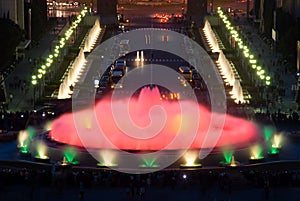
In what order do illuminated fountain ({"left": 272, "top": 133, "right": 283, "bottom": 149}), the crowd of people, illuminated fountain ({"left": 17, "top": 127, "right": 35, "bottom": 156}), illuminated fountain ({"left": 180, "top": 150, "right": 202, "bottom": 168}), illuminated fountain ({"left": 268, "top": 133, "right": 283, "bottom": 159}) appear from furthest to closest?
1. illuminated fountain ({"left": 272, "top": 133, "right": 283, "bottom": 149})
2. illuminated fountain ({"left": 17, "top": 127, "right": 35, "bottom": 156})
3. illuminated fountain ({"left": 268, "top": 133, "right": 283, "bottom": 159})
4. illuminated fountain ({"left": 180, "top": 150, "right": 202, "bottom": 168})
5. the crowd of people

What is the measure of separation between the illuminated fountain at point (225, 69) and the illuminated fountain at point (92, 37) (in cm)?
763

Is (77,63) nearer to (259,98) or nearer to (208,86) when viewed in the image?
(208,86)

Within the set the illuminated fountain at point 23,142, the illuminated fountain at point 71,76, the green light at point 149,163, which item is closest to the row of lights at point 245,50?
the illuminated fountain at point 71,76

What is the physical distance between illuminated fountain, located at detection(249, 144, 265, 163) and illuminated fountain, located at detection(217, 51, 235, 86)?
16.6 meters

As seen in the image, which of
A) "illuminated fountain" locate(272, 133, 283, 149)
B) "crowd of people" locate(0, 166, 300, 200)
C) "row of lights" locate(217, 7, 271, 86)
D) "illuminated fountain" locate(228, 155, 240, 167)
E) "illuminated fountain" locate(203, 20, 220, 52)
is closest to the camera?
"crowd of people" locate(0, 166, 300, 200)

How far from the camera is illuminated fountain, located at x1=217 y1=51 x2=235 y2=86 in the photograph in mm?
67806

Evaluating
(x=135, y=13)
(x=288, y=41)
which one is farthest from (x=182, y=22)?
(x=288, y=41)

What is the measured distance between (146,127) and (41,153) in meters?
5.58

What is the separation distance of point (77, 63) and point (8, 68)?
3.77m

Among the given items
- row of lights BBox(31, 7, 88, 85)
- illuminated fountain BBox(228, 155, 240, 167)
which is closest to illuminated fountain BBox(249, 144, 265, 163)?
illuminated fountain BBox(228, 155, 240, 167)

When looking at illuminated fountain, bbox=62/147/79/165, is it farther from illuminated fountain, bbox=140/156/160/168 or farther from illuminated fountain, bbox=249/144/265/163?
illuminated fountain, bbox=249/144/265/163

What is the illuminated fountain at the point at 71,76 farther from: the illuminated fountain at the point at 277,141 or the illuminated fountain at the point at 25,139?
the illuminated fountain at the point at 277,141

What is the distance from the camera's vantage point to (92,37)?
3413 inches

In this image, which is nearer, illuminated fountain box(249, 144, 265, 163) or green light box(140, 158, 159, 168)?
green light box(140, 158, 159, 168)
